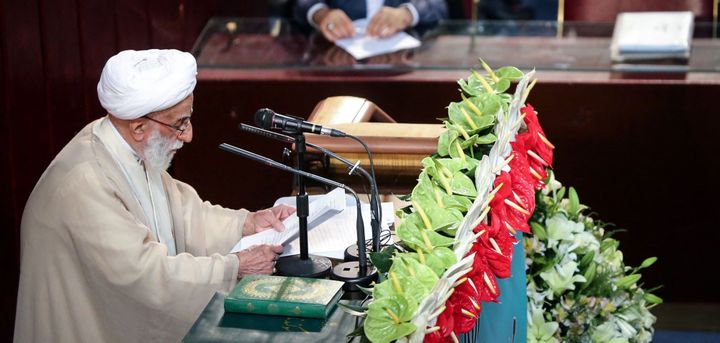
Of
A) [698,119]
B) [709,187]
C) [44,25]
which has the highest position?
[44,25]

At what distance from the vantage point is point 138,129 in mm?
2896

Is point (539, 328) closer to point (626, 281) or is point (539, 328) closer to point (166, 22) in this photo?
point (626, 281)

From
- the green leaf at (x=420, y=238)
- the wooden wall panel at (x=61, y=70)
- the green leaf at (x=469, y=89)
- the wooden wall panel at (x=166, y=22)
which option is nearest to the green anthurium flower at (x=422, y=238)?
the green leaf at (x=420, y=238)

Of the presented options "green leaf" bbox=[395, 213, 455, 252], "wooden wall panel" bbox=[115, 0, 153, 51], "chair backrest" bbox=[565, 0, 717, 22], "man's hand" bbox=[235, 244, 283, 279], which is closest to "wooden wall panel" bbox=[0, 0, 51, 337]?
"wooden wall panel" bbox=[115, 0, 153, 51]

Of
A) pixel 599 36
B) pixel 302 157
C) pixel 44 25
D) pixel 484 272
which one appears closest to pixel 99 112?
pixel 44 25

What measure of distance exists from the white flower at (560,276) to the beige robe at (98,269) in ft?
3.02

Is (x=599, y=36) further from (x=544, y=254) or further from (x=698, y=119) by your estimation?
(x=544, y=254)

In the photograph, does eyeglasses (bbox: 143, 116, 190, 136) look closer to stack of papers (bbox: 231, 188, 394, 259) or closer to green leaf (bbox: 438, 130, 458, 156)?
stack of papers (bbox: 231, 188, 394, 259)

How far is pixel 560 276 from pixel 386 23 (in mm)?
2007

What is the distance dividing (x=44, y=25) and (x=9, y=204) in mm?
636

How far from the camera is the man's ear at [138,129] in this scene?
9.45 feet

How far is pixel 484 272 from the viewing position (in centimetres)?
207

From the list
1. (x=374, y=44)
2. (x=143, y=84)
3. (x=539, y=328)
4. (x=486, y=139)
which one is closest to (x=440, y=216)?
(x=486, y=139)

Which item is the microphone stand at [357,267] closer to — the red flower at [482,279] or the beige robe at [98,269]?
the beige robe at [98,269]
